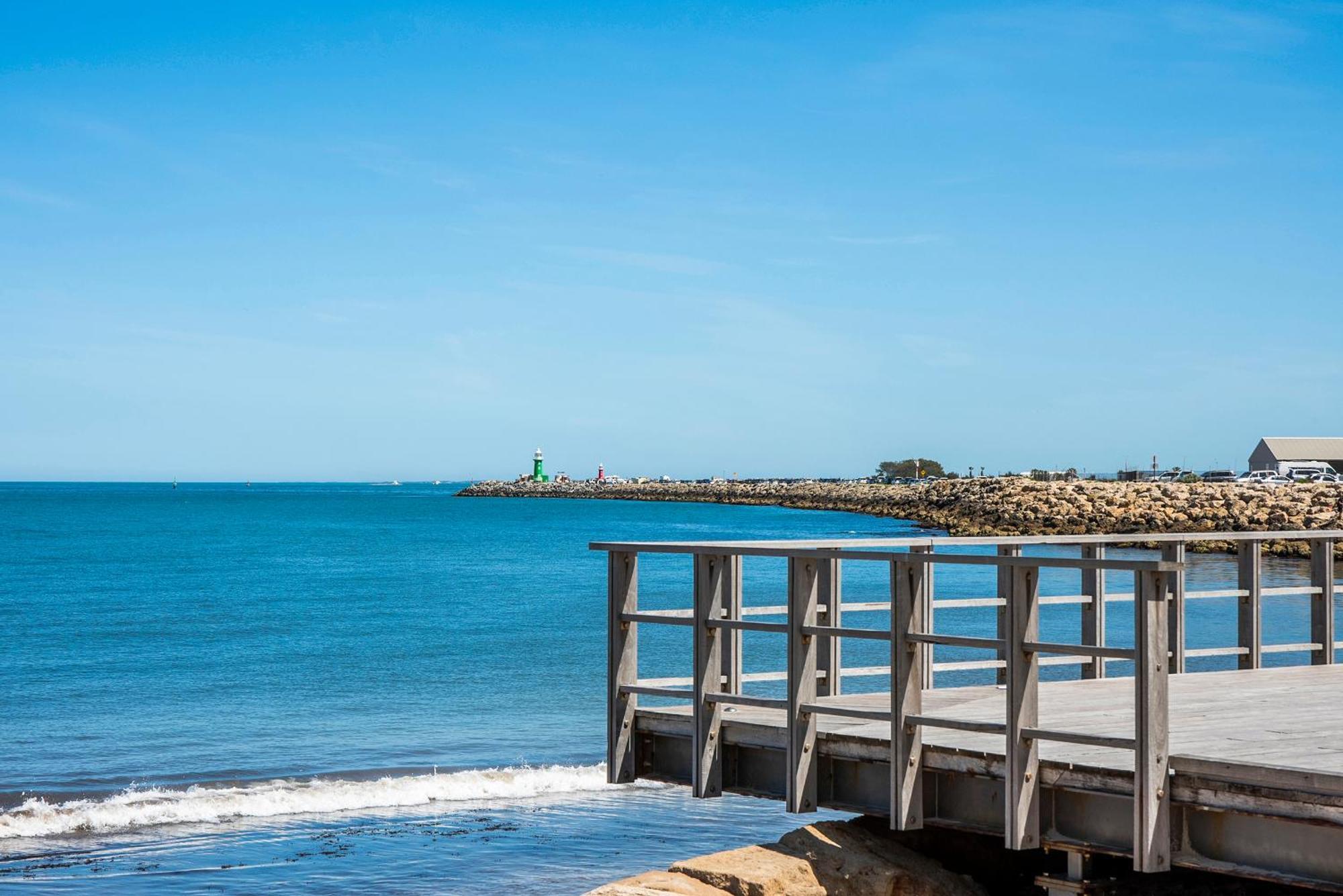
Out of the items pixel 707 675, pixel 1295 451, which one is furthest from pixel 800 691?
pixel 1295 451

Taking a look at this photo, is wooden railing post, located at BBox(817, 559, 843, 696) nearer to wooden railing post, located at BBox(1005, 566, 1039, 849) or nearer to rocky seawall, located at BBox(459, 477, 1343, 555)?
wooden railing post, located at BBox(1005, 566, 1039, 849)

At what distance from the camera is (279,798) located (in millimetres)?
16188

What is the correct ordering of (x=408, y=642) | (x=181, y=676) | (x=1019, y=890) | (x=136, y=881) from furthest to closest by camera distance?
(x=408, y=642), (x=181, y=676), (x=136, y=881), (x=1019, y=890)

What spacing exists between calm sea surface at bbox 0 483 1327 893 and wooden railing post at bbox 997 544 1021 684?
4.32m

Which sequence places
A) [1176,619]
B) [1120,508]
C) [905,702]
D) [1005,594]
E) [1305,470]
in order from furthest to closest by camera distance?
[1305,470] < [1120,508] < [1176,619] < [1005,594] < [905,702]

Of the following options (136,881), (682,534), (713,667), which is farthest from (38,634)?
(682,534)

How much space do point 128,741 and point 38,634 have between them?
53.3ft

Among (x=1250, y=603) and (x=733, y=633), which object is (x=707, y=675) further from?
(x=1250, y=603)

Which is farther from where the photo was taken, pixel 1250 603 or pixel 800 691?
pixel 1250 603

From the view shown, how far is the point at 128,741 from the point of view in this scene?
20.5 m

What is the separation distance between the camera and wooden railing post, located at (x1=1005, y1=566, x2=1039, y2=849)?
6.94m

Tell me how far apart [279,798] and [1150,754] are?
11.9 meters

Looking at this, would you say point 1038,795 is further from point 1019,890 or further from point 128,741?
point 128,741

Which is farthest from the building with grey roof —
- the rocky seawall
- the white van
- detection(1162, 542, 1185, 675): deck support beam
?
detection(1162, 542, 1185, 675): deck support beam
